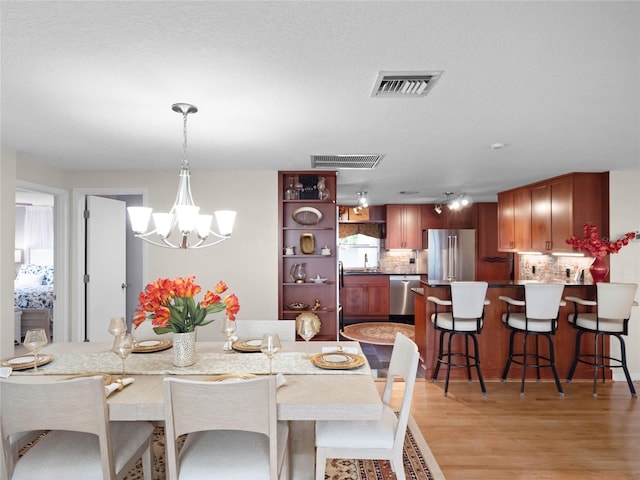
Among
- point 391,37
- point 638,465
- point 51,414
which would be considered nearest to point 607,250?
point 638,465

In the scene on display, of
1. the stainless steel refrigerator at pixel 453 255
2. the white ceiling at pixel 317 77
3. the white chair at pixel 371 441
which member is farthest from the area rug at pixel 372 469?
the stainless steel refrigerator at pixel 453 255

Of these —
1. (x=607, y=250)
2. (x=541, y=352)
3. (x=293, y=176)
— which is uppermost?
(x=293, y=176)

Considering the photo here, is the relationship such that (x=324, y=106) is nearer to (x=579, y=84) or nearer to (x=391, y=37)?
(x=391, y=37)

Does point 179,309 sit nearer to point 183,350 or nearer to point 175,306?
point 175,306

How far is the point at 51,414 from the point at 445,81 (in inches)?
91.4

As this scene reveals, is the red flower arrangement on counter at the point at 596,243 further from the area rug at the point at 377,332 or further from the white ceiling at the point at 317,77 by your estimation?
the area rug at the point at 377,332

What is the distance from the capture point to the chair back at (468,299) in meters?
3.60

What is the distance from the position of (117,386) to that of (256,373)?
67 cm

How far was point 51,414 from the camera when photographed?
1569 millimetres

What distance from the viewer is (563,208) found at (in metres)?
4.35

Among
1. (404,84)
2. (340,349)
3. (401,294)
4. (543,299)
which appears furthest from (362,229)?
(404,84)

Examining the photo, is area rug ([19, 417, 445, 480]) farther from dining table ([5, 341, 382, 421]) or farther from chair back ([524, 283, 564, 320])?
chair back ([524, 283, 564, 320])

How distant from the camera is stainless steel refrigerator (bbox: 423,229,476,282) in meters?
7.05

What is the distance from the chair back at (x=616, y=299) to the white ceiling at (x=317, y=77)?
1.21 m
